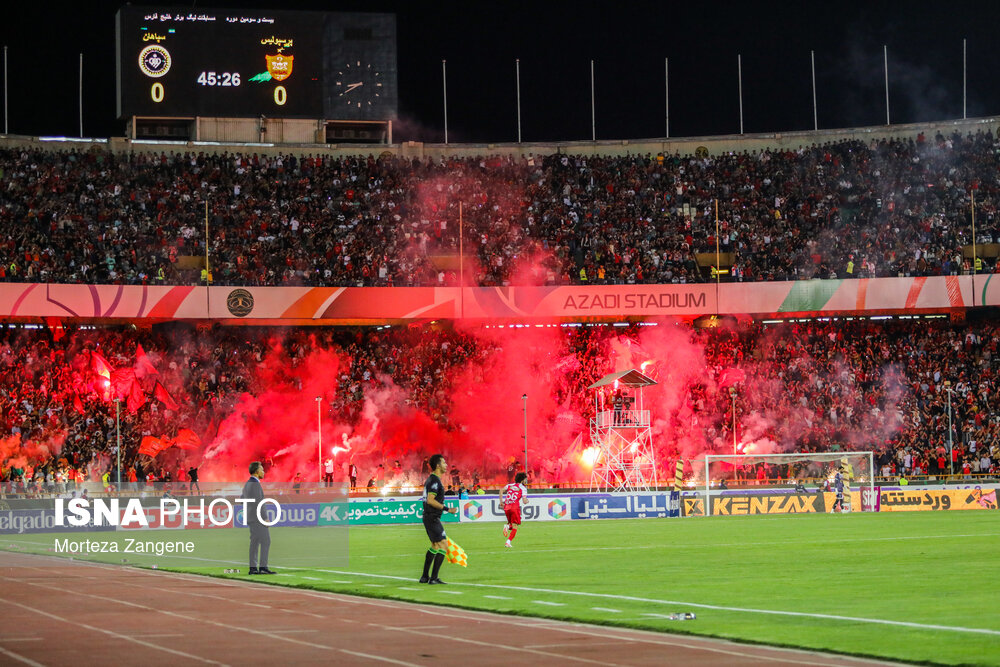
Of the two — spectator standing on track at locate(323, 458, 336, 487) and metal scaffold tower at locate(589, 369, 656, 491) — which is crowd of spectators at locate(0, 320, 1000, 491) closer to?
metal scaffold tower at locate(589, 369, 656, 491)

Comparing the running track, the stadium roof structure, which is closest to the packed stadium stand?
the stadium roof structure

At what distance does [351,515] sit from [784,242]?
83.2 ft

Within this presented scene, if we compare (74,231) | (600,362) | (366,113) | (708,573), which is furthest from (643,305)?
(708,573)

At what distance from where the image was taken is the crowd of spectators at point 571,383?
51000 millimetres

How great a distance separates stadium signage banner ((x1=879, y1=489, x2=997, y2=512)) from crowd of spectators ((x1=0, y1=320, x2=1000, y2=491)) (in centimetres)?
360

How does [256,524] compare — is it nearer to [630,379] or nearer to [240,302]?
[630,379]

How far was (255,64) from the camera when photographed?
6250 centimetres

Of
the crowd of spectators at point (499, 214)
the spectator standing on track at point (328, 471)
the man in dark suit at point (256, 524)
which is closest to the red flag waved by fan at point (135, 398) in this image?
the crowd of spectators at point (499, 214)

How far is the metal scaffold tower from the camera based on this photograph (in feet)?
171

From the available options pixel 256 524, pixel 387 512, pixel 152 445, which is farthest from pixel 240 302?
pixel 256 524

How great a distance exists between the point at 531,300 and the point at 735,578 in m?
36.3

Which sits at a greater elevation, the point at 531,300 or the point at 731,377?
the point at 531,300

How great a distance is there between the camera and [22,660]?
12.1 metres

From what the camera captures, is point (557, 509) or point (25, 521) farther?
point (557, 509)
